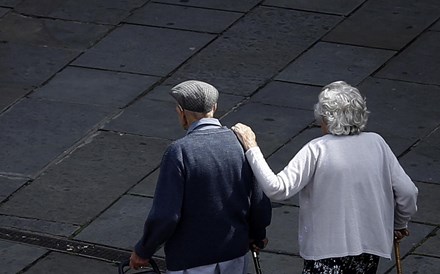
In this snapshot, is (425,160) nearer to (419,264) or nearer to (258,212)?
(419,264)

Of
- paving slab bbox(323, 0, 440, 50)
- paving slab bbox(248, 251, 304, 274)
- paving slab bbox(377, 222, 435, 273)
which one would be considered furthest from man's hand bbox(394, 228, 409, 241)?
paving slab bbox(323, 0, 440, 50)

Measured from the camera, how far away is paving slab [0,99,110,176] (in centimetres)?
941

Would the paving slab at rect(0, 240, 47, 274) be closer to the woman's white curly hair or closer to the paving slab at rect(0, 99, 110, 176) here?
the paving slab at rect(0, 99, 110, 176)

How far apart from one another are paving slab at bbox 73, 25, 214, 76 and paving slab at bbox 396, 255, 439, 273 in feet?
12.3

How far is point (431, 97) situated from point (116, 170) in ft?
9.70

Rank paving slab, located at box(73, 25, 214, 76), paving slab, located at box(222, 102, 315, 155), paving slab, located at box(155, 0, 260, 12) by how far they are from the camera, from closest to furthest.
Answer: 1. paving slab, located at box(222, 102, 315, 155)
2. paving slab, located at box(73, 25, 214, 76)
3. paving slab, located at box(155, 0, 260, 12)

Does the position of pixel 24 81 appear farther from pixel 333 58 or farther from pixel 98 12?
pixel 333 58

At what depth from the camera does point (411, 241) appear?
26.6ft

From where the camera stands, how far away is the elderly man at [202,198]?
5750 mm

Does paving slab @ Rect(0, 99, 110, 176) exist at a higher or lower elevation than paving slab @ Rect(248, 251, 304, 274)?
lower

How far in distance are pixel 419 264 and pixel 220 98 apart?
125 inches

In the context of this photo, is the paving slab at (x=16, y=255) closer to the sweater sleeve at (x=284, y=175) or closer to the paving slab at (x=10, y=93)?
the paving slab at (x=10, y=93)

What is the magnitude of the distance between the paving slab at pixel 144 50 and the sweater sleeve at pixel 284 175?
510cm

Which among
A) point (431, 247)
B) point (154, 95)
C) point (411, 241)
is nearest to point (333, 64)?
point (154, 95)
